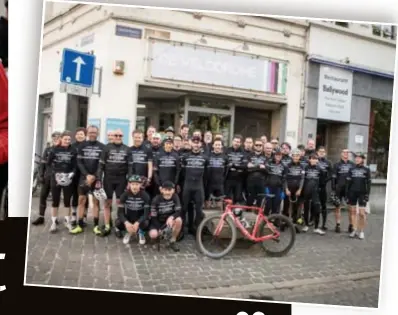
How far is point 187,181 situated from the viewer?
254 cm

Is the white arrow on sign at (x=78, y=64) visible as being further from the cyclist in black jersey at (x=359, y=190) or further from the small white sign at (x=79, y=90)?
the cyclist in black jersey at (x=359, y=190)

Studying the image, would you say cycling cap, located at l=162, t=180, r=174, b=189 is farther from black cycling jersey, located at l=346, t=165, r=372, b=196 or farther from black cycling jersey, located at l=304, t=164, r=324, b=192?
black cycling jersey, located at l=346, t=165, r=372, b=196

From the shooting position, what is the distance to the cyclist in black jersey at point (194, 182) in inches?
99.2

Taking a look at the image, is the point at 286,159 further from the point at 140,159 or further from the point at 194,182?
the point at 140,159

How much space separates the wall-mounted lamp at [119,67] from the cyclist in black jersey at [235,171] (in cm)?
84

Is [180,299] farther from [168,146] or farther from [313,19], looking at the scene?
[313,19]

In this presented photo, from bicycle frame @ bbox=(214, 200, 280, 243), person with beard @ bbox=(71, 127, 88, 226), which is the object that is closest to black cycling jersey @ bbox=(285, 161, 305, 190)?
bicycle frame @ bbox=(214, 200, 280, 243)

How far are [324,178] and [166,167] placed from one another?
1045 mm

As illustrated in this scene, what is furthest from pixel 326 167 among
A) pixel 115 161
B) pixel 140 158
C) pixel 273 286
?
pixel 115 161

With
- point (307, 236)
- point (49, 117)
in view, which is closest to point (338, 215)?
point (307, 236)

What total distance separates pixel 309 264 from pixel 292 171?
2.00ft

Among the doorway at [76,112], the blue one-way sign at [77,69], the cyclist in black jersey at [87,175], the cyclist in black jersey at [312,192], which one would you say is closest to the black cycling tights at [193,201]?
the cyclist in black jersey at [87,175]

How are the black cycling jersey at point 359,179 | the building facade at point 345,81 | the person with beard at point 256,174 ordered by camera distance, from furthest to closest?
1. the person with beard at point 256,174
2. the black cycling jersey at point 359,179
3. the building facade at point 345,81

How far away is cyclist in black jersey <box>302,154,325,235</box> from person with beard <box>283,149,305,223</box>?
0.04 m
